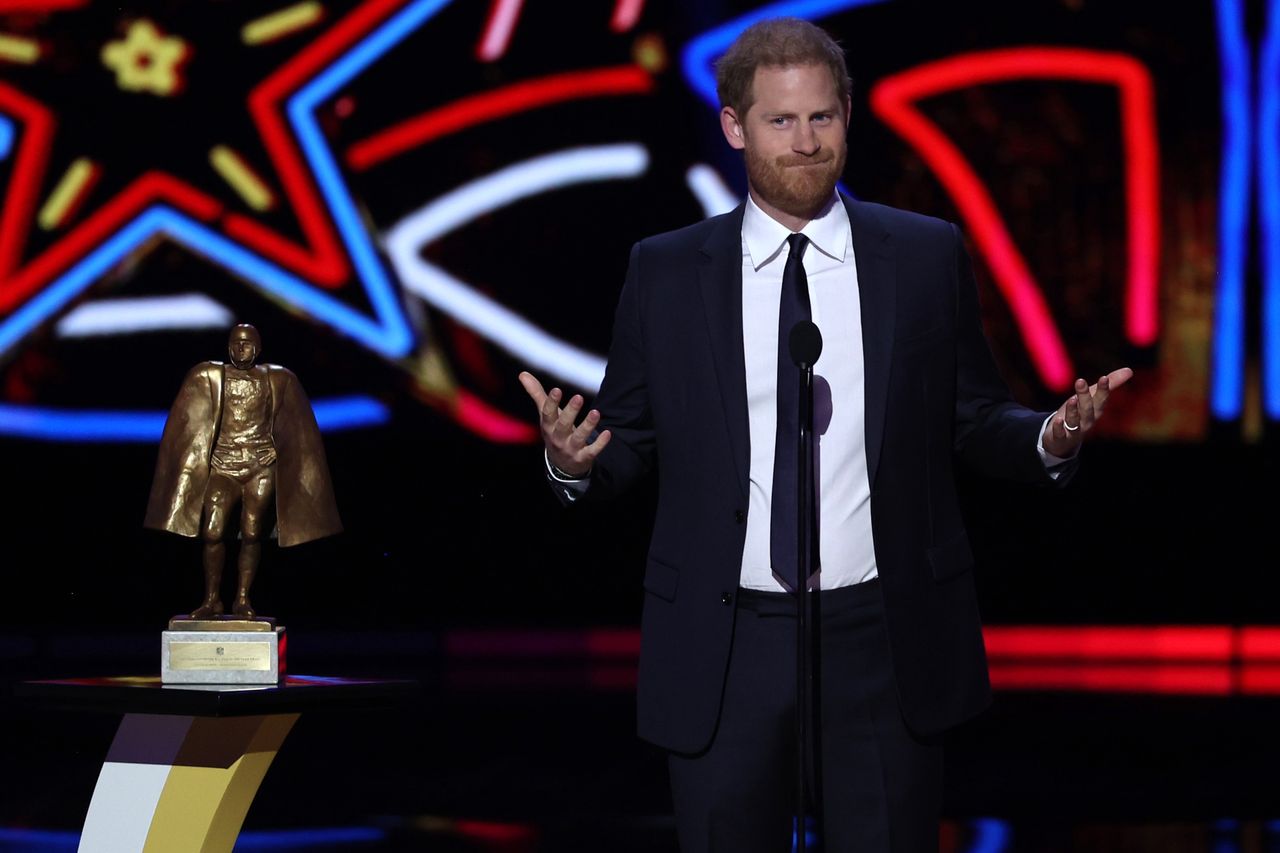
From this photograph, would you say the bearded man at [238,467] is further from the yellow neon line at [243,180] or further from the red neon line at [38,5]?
the red neon line at [38,5]

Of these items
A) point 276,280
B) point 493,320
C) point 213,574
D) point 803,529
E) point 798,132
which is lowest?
point 213,574

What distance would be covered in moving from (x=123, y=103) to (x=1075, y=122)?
3751 millimetres

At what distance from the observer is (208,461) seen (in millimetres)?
2428

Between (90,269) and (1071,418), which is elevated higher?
(90,269)

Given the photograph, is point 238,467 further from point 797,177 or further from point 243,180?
point 243,180

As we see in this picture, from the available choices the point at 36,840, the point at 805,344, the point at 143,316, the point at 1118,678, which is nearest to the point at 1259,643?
the point at 1118,678

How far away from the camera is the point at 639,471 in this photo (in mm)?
2072

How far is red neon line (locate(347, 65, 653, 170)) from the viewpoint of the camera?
6363mm

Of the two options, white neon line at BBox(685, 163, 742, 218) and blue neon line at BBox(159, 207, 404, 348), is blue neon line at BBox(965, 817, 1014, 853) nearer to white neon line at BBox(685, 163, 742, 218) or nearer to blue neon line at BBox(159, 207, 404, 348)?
white neon line at BBox(685, 163, 742, 218)

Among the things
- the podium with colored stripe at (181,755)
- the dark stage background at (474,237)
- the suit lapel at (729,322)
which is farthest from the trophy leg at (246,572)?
the dark stage background at (474,237)

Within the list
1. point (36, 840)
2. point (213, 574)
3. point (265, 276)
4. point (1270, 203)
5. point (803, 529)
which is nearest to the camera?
point (803, 529)

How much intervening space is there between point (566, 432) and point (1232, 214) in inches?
207

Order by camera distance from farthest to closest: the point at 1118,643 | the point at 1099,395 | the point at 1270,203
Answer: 1. the point at 1118,643
2. the point at 1270,203
3. the point at 1099,395

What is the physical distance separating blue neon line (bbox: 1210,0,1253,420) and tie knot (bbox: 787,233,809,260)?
4979mm
